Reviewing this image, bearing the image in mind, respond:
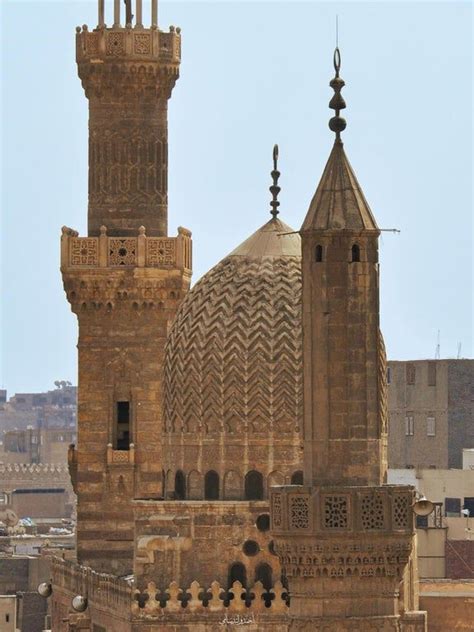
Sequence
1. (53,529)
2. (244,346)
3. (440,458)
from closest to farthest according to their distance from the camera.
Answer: (244,346), (440,458), (53,529)

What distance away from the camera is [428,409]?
294 feet

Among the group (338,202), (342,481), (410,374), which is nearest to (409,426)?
(410,374)

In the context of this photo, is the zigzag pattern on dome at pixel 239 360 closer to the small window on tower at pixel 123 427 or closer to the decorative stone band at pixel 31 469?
the small window on tower at pixel 123 427

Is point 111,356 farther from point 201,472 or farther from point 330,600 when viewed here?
point 330,600

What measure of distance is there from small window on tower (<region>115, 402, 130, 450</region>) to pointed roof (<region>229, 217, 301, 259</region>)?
28.2ft

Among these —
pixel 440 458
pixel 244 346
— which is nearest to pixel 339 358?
pixel 244 346

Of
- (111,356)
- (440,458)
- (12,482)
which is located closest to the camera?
(111,356)

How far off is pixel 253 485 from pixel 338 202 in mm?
11748

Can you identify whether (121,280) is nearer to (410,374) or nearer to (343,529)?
(343,529)

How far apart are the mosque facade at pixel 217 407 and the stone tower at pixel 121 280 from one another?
4 centimetres

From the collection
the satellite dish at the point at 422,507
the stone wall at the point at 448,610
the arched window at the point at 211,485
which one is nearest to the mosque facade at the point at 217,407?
the arched window at the point at 211,485

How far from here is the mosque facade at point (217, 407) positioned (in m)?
37.1

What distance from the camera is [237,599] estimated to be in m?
49.0

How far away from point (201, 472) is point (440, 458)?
42032mm
